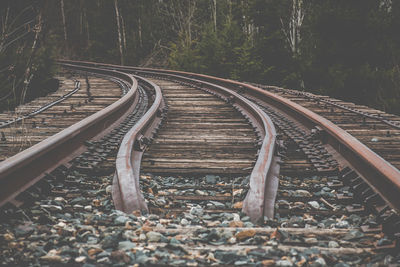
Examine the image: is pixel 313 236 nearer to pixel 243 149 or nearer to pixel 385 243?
pixel 385 243

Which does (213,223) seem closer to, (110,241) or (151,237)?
(151,237)

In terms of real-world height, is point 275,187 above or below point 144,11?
below

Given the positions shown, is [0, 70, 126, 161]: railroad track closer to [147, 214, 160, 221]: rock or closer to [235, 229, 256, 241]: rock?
[147, 214, 160, 221]: rock

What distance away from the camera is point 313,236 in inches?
83.8

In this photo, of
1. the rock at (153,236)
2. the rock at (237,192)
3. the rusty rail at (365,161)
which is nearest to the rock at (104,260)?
the rock at (153,236)

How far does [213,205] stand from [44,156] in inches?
58.2

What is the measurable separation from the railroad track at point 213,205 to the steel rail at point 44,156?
88 millimetres

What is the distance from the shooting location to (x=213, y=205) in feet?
8.89

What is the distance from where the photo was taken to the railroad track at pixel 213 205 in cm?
188

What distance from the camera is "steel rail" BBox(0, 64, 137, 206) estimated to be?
250 centimetres

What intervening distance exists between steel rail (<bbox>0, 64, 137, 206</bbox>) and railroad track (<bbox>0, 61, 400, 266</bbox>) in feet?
0.29

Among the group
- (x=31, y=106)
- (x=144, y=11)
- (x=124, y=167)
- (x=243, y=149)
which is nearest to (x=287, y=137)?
(x=243, y=149)

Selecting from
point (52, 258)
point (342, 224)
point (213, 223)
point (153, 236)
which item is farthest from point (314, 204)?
point (52, 258)

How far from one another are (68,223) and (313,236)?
147cm
